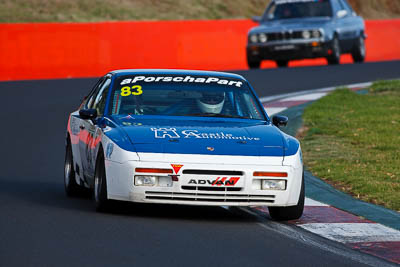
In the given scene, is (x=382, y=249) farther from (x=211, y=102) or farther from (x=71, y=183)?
(x=71, y=183)

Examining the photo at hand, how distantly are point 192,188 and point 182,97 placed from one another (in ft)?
5.11

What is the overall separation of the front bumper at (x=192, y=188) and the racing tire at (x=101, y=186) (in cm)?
12

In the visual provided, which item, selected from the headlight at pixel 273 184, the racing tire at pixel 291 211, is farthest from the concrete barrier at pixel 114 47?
the headlight at pixel 273 184

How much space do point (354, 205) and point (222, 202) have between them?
1781 mm

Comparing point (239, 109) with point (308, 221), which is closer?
point (308, 221)

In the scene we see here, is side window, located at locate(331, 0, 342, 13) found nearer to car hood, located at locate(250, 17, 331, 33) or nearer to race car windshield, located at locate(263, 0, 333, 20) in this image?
race car windshield, located at locate(263, 0, 333, 20)

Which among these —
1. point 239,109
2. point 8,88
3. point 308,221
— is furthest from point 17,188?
point 8,88

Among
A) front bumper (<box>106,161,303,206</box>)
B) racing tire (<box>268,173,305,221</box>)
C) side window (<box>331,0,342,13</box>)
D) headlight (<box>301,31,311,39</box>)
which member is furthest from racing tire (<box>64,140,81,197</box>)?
side window (<box>331,0,342,13</box>)

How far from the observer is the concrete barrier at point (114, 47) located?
1040 inches

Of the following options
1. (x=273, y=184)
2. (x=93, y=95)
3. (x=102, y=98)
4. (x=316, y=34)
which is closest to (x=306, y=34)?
(x=316, y=34)

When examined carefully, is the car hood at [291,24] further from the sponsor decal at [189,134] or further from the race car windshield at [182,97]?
the sponsor decal at [189,134]

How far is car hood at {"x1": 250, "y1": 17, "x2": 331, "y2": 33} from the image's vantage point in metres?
29.6

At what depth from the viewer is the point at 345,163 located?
13125 mm

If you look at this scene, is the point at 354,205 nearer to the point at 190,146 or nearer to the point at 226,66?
the point at 190,146
